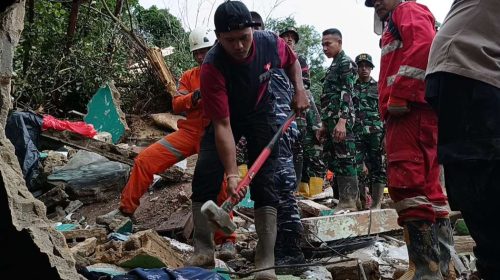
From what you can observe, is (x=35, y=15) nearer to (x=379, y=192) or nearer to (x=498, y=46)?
(x=379, y=192)

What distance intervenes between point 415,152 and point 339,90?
3504 mm

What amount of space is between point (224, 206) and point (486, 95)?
1633mm

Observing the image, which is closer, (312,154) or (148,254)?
(148,254)

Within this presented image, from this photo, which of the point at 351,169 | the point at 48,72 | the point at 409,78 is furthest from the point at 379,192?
the point at 48,72

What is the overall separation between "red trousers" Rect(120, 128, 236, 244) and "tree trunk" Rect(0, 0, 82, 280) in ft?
10.7

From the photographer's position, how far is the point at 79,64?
41.2ft

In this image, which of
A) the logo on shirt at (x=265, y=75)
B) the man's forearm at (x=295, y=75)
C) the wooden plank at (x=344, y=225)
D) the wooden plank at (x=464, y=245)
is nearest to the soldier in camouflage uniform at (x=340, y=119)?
the wooden plank at (x=344, y=225)

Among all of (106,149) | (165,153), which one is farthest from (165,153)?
(106,149)

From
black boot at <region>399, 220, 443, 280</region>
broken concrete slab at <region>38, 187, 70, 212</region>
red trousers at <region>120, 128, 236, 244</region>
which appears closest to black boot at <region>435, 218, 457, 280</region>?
black boot at <region>399, 220, 443, 280</region>

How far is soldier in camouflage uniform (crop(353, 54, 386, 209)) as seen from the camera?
295 inches

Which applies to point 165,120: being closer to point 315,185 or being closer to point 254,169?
point 315,185

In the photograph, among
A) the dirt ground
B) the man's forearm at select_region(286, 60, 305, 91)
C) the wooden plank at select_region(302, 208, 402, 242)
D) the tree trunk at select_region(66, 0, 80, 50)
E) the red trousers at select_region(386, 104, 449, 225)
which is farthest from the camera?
the tree trunk at select_region(66, 0, 80, 50)

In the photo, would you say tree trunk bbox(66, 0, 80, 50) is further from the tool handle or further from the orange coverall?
the tool handle

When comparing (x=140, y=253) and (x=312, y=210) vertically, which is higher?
(x=140, y=253)
